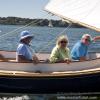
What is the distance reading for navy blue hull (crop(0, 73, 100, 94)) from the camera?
36.1 feet

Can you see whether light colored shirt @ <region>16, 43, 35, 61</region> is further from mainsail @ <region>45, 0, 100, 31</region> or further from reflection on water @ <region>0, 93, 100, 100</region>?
mainsail @ <region>45, 0, 100, 31</region>

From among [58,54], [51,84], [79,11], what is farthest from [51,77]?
[79,11]

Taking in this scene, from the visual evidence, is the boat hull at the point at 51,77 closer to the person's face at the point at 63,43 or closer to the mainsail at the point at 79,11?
the person's face at the point at 63,43

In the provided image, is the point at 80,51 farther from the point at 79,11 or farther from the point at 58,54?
the point at 79,11

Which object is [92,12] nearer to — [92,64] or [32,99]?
[92,64]

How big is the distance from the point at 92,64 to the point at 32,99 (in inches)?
67.8

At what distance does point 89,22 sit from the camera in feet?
35.6

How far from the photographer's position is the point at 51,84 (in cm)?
1112

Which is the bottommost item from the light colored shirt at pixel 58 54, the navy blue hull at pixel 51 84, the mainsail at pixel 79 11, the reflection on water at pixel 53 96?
the reflection on water at pixel 53 96

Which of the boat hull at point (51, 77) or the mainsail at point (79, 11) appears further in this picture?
the boat hull at point (51, 77)

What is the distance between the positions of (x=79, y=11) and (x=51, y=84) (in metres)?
1.89

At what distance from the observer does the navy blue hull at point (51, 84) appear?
11.0 meters

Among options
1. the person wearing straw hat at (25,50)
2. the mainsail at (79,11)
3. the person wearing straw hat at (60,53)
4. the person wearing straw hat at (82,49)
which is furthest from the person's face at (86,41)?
the person wearing straw hat at (25,50)

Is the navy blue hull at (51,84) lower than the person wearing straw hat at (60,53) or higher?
lower
